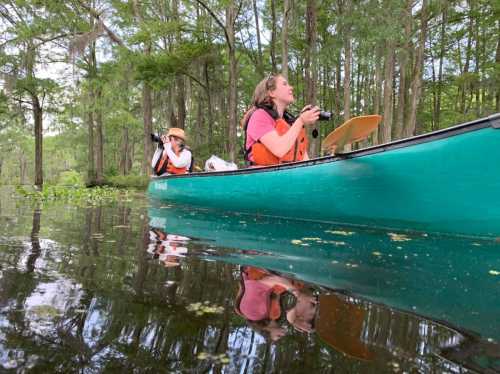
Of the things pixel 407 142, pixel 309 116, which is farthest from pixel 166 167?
pixel 407 142

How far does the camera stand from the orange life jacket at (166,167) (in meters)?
7.07

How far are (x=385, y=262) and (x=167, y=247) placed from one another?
1.31 meters

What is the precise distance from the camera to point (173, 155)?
6.85m

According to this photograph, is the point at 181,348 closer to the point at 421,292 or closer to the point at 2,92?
the point at 421,292

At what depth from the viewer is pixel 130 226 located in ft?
11.5

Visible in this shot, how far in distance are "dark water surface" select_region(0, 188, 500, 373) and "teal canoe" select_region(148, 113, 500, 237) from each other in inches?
18.4

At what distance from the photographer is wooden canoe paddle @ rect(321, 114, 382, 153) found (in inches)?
125

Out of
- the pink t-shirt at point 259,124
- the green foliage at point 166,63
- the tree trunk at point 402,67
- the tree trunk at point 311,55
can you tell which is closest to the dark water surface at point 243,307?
the pink t-shirt at point 259,124

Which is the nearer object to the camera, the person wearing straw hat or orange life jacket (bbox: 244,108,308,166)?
orange life jacket (bbox: 244,108,308,166)

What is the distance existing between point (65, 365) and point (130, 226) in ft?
8.88

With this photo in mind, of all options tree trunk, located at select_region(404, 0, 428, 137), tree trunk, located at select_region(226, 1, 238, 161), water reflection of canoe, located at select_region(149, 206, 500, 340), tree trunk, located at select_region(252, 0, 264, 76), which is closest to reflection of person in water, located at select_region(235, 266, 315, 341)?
water reflection of canoe, located at select_region(149, 206, 500, 340)

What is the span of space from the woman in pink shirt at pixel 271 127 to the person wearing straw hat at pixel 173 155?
109 inches

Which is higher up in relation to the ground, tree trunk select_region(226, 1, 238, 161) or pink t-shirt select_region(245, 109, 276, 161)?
tree trunk select_region(226, 1, 238, 161)

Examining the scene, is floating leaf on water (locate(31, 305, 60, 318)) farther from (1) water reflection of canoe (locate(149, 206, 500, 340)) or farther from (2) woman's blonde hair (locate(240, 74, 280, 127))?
(2) woman's blonde hair (locate(240, 74, 280, 127))
